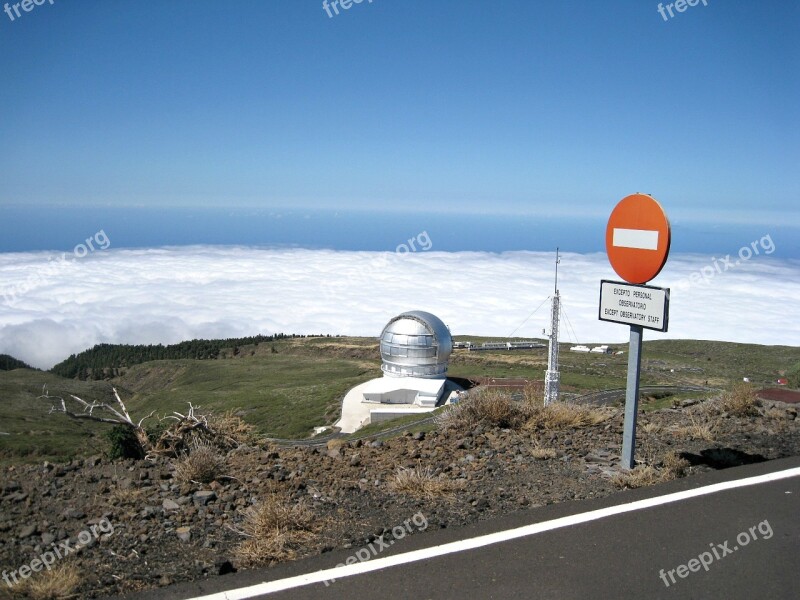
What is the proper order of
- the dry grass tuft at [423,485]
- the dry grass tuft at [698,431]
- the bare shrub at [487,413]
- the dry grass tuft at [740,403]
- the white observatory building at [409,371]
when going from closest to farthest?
the dry grass tuft at [423,485] < the dry grass tuft at [698,431] < the bare shrub at [487,413] < the dry grass tuft at [740,403] < the white observatory building at [409,371]

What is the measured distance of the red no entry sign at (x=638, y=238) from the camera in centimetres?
511

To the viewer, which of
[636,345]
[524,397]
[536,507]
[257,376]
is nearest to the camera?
[536,507]

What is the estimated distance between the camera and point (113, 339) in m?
118

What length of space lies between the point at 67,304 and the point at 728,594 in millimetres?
158872

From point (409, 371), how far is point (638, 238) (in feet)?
101

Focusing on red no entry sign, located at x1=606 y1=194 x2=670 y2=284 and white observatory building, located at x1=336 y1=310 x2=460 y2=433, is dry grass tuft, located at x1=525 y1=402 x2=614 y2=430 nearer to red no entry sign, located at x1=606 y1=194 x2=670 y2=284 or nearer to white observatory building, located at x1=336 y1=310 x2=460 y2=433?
red no entry sign, located at x1=606 y1=194 x2=670 y2=284

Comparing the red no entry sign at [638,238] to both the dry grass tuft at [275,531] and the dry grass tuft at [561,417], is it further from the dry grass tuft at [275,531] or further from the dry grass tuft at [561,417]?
the dry grass tuft at [275,531]

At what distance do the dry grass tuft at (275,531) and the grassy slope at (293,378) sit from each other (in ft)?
63.6

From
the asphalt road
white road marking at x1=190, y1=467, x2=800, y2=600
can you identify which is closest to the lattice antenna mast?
white road marking at x1=190, y1=467, x2=800, y2=600

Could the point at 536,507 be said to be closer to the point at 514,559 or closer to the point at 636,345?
the point at 514,559

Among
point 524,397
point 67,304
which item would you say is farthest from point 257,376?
point 67,304

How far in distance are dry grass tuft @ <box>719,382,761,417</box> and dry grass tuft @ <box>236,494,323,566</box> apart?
577 centimetres

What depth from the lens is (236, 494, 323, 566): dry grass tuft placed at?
3.66 metres

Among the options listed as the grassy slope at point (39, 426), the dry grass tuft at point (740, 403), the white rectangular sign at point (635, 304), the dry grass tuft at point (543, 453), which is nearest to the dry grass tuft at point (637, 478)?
the dry grass tuft at point (543, 453)
